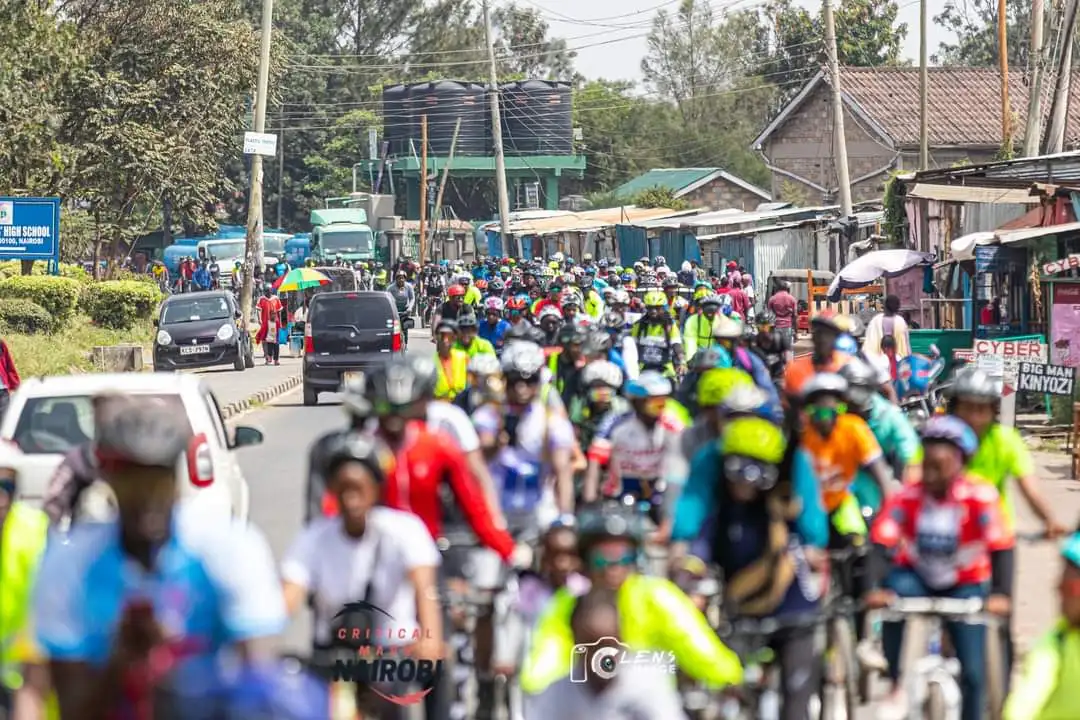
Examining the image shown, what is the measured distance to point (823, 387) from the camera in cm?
944

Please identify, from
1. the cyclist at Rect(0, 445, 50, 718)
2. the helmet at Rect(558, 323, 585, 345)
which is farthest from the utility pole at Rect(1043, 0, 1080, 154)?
the cyclist at Rect(0, 445, 50, 718)

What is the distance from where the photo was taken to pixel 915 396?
19172 mm

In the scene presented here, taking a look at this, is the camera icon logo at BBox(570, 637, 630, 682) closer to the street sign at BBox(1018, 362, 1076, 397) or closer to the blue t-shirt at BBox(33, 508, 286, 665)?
the blue t-shirt at BBox(33, 508, 286, 665)

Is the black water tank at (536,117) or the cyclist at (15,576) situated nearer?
the cyclist at (15,576)

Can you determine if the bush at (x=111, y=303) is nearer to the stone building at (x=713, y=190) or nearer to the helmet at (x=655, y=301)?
the helmet at (x=655, y=301)

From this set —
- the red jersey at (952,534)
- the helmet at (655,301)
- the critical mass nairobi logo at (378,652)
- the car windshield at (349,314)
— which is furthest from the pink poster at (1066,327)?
the critical mass nairobi logo at (378,652)

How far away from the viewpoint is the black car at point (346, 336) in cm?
2745

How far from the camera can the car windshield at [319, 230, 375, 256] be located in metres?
73.6

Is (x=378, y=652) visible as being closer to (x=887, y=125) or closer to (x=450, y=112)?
(x=887, y=125)

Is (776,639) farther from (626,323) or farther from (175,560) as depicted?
(626,323)

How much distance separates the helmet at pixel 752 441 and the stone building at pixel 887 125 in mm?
53304

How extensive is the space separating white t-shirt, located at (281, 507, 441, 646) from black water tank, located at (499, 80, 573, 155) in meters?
88.4

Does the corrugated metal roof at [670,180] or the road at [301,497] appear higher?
the corrugated metal roof at [670,180]

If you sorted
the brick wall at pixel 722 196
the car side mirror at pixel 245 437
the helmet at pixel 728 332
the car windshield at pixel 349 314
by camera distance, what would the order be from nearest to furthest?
the car side mirror at pixel 245 437
the helmet at pixel 728 332
the car windshield at pixel 349 314
the brick wall at pixel 722 196
